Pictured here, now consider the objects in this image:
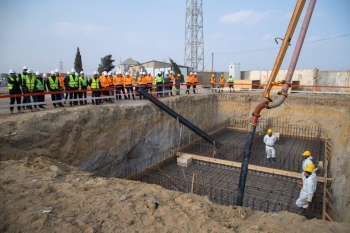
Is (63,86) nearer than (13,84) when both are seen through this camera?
No

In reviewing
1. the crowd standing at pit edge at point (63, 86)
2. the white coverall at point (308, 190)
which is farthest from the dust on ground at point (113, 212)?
the crowd standing at pit edge at point (63, 86)

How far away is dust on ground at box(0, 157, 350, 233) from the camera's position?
3.17 metres

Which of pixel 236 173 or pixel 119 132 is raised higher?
pixel 119 132

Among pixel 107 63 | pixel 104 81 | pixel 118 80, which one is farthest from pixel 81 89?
pixel 107 63

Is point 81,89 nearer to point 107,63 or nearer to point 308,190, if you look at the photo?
point 308,190

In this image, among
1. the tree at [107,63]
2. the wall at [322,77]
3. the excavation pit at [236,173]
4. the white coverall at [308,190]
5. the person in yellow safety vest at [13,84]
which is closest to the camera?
the white coverall at [308,190]

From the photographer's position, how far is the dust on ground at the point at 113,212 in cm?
317

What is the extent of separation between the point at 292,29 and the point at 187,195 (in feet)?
12.7

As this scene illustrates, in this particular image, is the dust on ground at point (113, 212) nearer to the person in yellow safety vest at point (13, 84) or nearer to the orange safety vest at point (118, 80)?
the person in yellow safety vest at point (13, 84)

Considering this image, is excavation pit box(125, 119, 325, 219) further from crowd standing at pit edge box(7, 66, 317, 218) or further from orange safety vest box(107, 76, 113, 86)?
orange safety vest box(107, 76, 113, 86)

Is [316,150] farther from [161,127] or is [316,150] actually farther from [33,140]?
[33,140]

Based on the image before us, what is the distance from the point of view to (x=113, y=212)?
11.5 ft

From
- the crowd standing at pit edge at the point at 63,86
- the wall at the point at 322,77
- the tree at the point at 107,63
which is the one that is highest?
the tree at the point at 107,63

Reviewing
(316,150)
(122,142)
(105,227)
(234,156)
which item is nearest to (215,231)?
(105,227)
